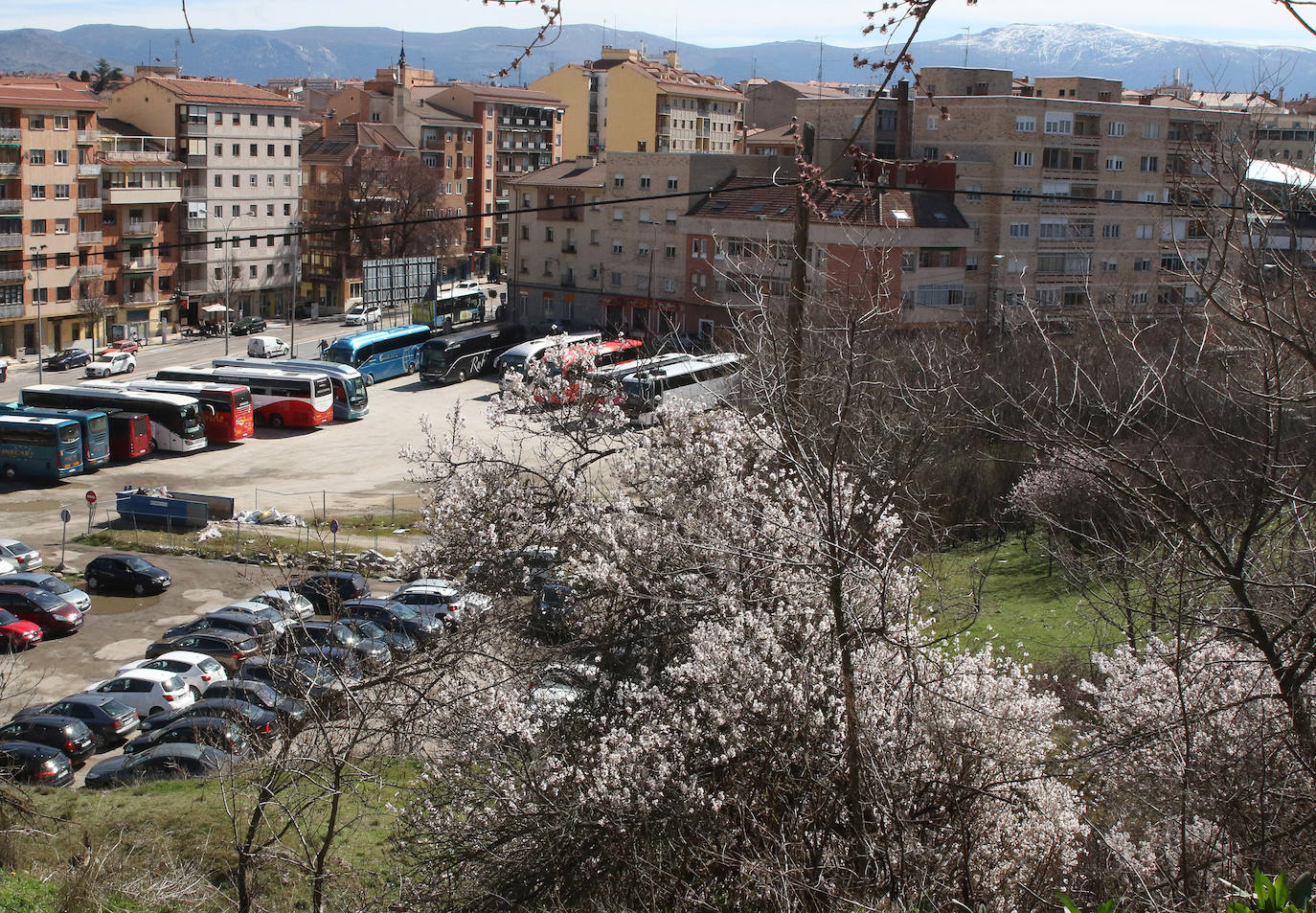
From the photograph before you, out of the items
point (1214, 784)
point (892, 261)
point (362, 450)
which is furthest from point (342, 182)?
point (1214, 784)

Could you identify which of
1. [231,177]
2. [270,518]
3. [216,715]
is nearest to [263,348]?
[231,177]

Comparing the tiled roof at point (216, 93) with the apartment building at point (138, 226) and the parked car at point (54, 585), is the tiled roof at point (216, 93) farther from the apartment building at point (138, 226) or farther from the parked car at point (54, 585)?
the parked car at point (54, 585)

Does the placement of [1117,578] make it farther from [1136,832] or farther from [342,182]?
[342,182]

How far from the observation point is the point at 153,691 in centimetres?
1584

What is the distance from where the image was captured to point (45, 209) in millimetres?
42312

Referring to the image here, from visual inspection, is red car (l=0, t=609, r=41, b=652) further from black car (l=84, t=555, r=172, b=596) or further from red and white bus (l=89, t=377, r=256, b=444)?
red and white bus (l=89, t=377, r=256, b=444)

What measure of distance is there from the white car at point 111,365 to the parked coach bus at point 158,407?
7732 millimetres

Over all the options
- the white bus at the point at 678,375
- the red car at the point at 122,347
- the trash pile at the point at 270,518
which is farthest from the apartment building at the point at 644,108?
the trash pile at the point at 270,518

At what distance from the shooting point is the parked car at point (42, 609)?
18.8 m

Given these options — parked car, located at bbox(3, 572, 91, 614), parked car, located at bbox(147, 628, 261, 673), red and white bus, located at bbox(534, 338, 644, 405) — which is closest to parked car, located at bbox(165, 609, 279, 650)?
parked car, located at bbox(147, 628, 261, 673)

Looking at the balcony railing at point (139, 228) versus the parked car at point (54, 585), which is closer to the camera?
the parked car at point (54, 585)

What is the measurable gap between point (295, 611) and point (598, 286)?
3982cm

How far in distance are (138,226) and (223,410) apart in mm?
18492

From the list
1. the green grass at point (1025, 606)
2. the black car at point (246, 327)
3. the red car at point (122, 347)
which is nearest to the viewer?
the green grass at point (1025, 606)
